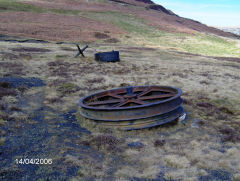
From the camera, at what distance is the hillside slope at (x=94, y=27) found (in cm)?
3906

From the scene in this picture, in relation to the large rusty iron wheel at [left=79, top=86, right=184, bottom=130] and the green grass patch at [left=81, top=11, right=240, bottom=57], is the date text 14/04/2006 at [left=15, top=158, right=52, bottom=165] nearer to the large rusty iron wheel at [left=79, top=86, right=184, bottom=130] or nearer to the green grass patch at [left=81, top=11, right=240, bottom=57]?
the large rusty iron wheel at [left=79, top=86, right=184, bottom=130]

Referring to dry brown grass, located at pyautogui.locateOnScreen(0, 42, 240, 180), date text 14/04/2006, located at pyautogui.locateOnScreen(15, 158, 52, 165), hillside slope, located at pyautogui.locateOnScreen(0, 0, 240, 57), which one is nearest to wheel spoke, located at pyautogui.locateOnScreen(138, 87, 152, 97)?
dry brown grass, located at pyautogui.locateOnScreen(0, 42, 240, 180)

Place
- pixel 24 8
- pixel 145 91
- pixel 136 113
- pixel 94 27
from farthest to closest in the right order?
pixel 24 8 < pixel 94 27 < pixel 145 91 < pixel 136 113

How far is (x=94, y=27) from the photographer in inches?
1829

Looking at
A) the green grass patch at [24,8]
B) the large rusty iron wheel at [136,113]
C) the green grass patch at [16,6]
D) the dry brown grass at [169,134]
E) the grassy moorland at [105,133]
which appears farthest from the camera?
the green grass patch at [24,8]

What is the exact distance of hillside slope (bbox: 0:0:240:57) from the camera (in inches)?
1538

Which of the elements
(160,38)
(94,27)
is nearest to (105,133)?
(94,27)

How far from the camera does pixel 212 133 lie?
286 inches

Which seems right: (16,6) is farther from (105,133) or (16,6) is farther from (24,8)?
(105,133)

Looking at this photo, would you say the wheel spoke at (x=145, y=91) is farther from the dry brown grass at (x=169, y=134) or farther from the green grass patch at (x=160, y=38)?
the green grass patch at (x=160, y=38)

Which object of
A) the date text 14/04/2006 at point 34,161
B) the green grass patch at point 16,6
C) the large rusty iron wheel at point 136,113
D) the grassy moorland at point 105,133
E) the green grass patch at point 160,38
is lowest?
the date text 14/04/2006 at point 34,161

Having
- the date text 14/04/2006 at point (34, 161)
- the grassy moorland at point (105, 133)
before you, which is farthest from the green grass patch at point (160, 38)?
the date text 14/04/2006 at point (34, 161)

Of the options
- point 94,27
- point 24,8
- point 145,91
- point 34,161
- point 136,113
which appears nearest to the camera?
point 34,161

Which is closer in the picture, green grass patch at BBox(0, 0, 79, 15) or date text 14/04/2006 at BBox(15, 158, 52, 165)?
date text 14/04/2006 at BBox(15, 158, 52, 165)
